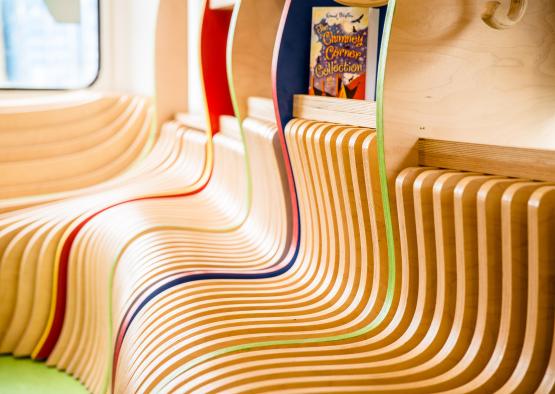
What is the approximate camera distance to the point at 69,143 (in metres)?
4.48

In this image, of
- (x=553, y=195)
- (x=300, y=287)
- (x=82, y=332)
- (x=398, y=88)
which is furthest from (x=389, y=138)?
(x=82, y=332)

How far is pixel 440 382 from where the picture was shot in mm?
1330

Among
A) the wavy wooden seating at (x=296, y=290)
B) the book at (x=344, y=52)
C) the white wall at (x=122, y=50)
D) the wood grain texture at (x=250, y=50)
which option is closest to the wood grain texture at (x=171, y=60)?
the white wall at (x=122, y=50)

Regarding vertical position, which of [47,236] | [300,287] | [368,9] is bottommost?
[47,236]

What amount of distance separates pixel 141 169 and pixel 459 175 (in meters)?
3.08

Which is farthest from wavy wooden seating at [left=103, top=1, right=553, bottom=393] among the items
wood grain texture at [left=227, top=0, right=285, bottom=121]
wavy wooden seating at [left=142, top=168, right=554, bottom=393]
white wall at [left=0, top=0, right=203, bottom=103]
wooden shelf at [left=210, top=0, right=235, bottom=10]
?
white wall at [left=0, top=0, right=203, bottom=103]

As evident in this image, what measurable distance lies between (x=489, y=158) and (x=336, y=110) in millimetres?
701

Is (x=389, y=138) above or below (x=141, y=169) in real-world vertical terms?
above

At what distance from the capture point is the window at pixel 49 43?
5.66 m

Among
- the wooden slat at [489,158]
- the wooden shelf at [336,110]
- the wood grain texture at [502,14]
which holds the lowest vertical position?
the wooden slat at [489,158]

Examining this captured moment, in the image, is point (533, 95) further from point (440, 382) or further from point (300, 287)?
point (300, 287)

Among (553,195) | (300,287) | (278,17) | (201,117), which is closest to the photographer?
(553,195)

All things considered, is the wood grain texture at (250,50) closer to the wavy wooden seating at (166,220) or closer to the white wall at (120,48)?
the wavy wooden seating at (166,220)

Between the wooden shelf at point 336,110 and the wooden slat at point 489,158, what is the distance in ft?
1.00
